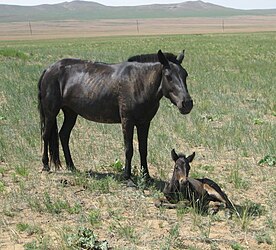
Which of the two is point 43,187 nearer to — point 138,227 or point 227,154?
point 138,227

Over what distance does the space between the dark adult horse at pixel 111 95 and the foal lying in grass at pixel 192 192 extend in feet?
2.67

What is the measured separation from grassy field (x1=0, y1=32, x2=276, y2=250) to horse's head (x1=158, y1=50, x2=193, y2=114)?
1.29 m

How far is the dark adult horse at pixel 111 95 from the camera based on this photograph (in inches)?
261

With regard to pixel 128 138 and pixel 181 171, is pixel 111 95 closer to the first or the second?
pixel 128 138

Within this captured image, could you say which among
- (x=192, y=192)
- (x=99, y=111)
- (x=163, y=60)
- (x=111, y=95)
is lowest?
(x=192, y=192)

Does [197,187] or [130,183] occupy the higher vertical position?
[197,187]

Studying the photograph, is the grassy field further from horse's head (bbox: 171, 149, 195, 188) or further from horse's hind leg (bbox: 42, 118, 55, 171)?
horse's head (bbox: 171, 149, 195, 188)

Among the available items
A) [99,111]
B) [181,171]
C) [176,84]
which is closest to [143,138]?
[99,111]

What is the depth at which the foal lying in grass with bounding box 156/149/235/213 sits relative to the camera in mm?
5973

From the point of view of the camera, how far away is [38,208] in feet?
20.3

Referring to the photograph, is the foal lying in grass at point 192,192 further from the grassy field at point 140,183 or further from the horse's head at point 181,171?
the grassy field at point 140,183

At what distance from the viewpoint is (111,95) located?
7379mm

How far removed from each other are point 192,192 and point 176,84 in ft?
4.96

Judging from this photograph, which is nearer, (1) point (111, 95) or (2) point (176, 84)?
(2) point (176, 84)
